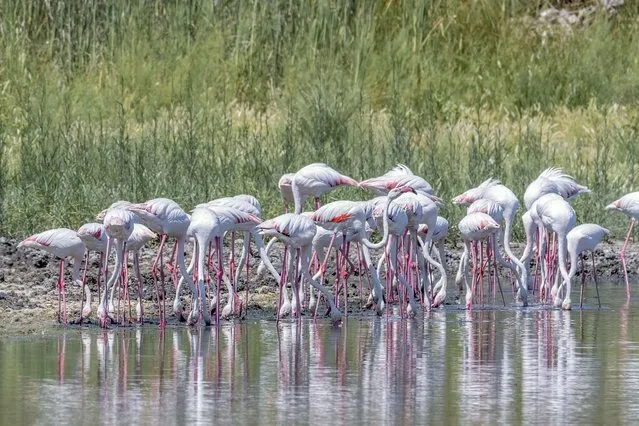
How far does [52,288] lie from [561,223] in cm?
370

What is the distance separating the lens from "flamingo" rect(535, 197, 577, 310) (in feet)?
35.2

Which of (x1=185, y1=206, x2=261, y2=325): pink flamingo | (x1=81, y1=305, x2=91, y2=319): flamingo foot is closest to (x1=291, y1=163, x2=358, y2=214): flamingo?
(x1=185, y1=206, x2=261, y2=325): pink flamingo

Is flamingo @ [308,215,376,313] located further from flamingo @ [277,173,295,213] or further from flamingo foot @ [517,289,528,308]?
flamingo foot @ [517,289,528,308]

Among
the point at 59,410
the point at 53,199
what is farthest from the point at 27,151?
the point at 59,410

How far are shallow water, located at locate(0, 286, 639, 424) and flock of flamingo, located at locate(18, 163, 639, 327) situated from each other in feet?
1.16

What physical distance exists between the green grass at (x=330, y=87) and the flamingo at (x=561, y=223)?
12.2 feet

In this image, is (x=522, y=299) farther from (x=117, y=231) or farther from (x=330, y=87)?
(x=330, y=87)

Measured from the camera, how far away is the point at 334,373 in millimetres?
7789

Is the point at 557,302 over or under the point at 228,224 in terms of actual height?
under

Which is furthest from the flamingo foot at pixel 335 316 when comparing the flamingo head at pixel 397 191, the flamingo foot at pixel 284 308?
the flamingo head at pixel 397 191

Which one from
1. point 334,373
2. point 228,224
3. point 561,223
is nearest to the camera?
point 334,373

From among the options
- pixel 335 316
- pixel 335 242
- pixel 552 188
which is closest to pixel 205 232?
pixel 335 316

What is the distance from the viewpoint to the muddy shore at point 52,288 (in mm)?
9703

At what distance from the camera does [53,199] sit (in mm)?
13625
